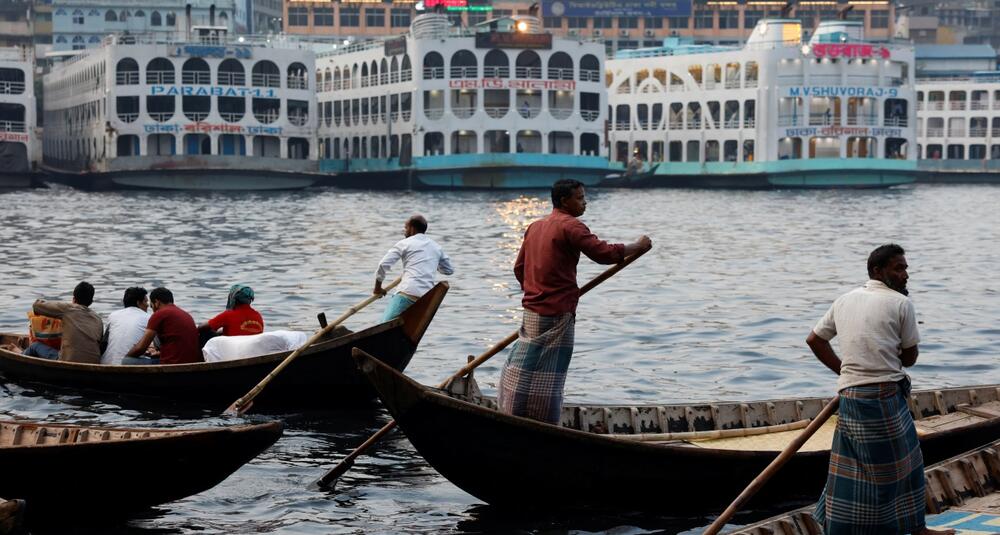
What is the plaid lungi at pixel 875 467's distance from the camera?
7.63m

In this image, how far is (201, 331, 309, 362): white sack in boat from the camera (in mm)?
13953

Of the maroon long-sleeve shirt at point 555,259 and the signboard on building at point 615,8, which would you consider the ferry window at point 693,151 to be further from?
the maroon long-sleeve shirt at point 555,259

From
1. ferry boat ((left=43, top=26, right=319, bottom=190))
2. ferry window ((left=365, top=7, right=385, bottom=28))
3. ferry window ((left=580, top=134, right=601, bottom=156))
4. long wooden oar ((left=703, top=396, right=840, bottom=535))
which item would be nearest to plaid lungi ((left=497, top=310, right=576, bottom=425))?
long wooden oar ((left=703, top=396, right=840, bottom=535))

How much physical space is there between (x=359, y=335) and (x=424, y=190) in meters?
61.0

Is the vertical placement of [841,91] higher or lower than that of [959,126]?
higher

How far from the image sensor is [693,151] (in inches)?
3487

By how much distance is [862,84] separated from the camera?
265 feet

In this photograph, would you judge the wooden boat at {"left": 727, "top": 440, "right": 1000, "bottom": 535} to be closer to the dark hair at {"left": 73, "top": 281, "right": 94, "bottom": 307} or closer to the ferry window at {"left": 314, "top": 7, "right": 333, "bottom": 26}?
the dark hair at {"left": 73, "top": 281, "right": 94, "bottom": 307}

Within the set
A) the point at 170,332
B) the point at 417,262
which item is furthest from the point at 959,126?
the point at 170,332

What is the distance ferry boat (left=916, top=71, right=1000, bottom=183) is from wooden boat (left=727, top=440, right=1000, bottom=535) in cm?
9056

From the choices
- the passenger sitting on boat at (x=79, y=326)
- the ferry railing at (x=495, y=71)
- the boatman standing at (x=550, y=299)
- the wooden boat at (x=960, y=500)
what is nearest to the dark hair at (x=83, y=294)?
the passenger sitting on boat at (x=79, y=326)

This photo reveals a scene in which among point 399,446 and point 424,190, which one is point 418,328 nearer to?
point 399,446

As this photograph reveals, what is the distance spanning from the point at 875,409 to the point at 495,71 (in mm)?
67329

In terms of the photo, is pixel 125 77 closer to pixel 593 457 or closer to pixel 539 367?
pixel 539 367
